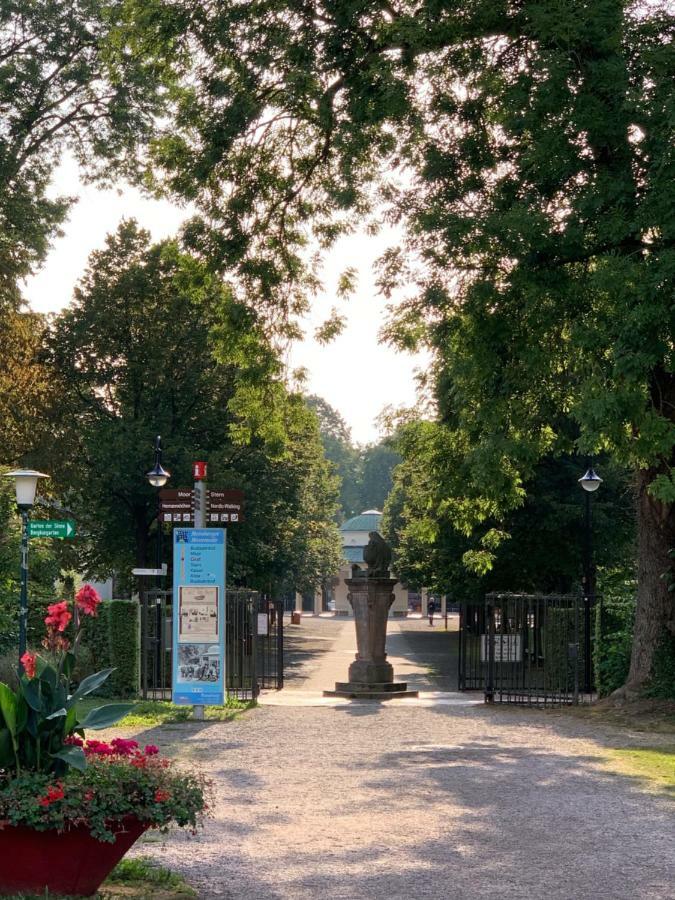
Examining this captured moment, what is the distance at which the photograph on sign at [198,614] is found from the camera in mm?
18594

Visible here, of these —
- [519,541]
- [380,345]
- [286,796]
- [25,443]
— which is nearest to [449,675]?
[519,541]

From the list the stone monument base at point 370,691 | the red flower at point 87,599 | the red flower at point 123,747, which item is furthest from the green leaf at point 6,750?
the stone monument base at point 370,691

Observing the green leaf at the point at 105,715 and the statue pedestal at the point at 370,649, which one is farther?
the statue pedestal at the point at 370,649

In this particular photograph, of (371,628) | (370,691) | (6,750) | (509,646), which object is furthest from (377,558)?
(6,750)

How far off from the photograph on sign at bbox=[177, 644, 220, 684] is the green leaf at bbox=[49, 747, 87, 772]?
11729 millimetres

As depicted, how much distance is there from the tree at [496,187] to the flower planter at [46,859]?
9.56 m

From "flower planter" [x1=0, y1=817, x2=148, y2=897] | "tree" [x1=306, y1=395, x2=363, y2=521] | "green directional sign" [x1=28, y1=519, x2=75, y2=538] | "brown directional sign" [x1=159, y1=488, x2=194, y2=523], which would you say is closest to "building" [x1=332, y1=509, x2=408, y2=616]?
"tree" [x1=306, y1=395, x2=363, y2=521]

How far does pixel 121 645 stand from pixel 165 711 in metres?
3.29

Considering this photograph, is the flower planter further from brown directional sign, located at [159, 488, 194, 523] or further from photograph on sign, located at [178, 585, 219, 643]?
brown directional sign, located at [159, 488, 194, 523]

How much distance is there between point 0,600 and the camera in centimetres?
2316

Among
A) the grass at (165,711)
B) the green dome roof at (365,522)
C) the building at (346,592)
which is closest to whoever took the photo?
the grass at (165,711)

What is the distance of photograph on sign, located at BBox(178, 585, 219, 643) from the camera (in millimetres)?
18594

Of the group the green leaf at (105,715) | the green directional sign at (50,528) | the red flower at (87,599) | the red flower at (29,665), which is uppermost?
the green directional sign at (50,528)

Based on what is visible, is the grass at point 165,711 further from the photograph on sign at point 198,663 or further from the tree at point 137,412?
the tree at point 137,412
